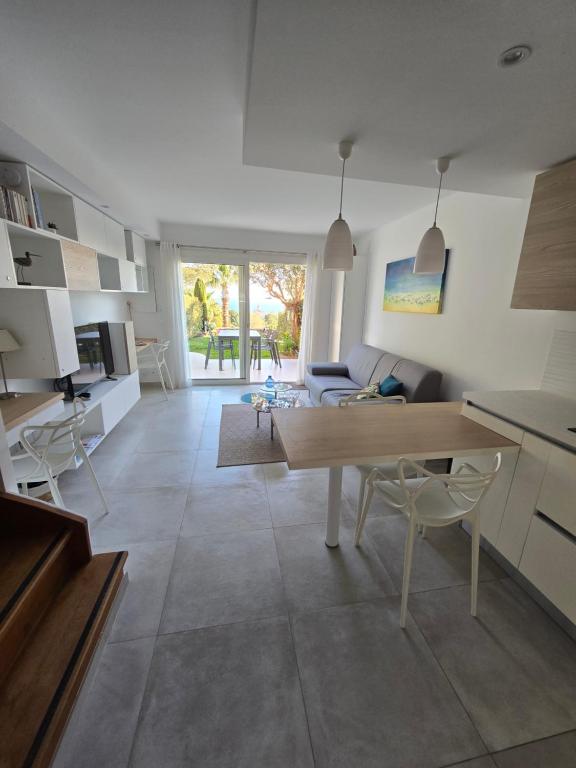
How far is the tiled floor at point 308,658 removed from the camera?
1.05 metres

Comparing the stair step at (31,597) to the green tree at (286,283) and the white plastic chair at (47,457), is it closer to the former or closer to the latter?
the white plastic chair at (47,457)

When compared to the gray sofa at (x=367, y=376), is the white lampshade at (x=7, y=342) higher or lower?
higher

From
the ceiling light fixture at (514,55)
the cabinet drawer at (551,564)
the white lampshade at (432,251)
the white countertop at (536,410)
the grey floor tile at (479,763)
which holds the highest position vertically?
the ceiling light fixture at (514,55)

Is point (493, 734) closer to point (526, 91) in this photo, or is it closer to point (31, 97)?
point (526, 91)

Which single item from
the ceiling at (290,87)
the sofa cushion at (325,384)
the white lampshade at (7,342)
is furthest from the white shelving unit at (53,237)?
the sofa cushion at (325,384)

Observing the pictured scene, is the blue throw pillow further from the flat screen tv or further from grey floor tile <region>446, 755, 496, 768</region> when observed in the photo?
the flat screen tv

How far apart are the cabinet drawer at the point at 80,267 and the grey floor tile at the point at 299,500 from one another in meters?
2.32

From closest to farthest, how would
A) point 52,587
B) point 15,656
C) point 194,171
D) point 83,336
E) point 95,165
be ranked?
1. point 15,656
2. point 52,587
3. point 95,165
4. point 194,171
5. point 83,336

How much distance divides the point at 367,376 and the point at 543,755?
3215 millimetres

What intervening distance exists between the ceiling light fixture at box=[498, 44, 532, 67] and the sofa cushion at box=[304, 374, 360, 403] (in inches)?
118

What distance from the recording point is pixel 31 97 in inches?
64.6

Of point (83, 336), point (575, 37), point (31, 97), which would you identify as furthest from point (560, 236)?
point (83, 336)

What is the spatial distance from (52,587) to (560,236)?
297 cm

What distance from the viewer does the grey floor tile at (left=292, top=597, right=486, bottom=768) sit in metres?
1.04
